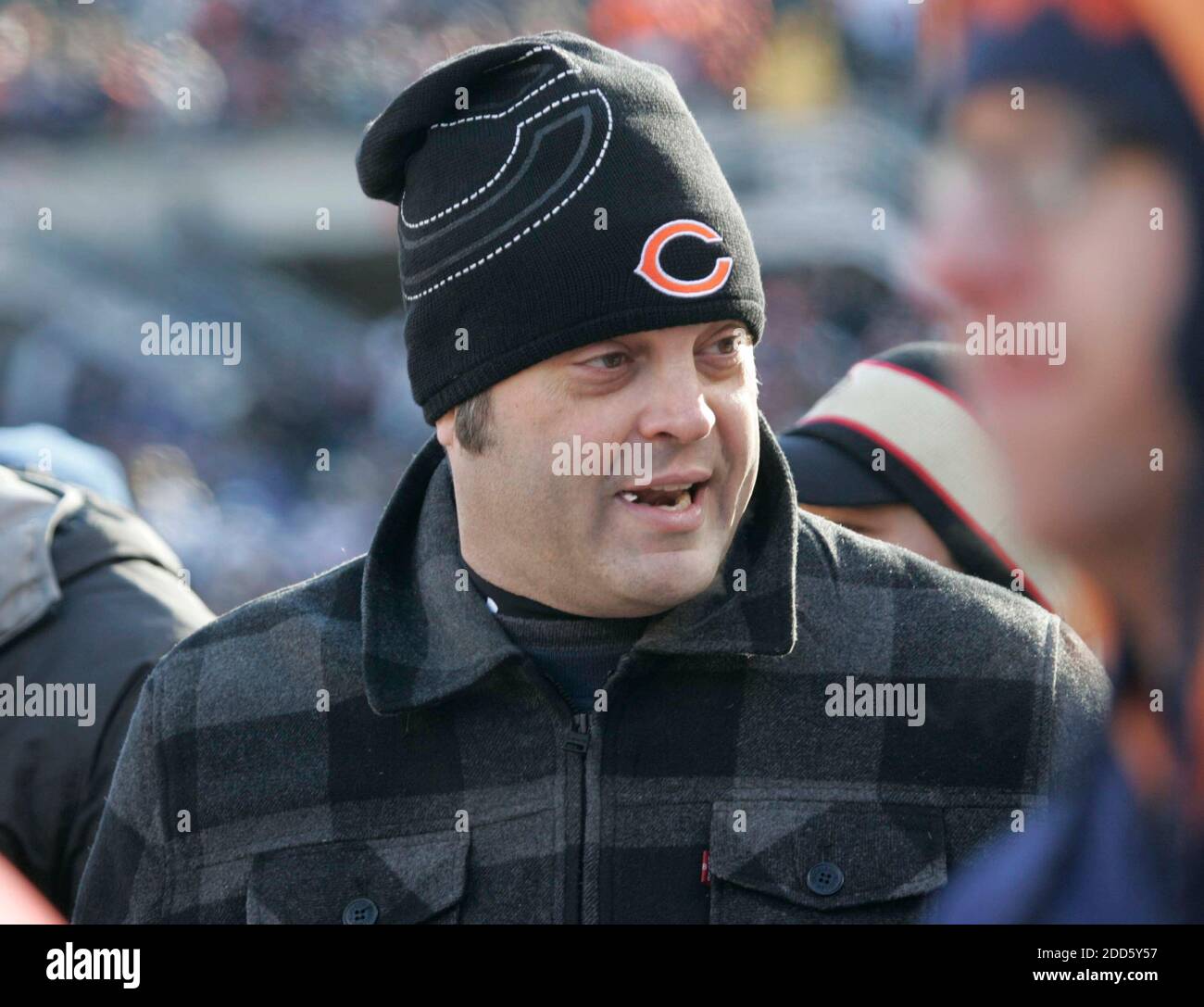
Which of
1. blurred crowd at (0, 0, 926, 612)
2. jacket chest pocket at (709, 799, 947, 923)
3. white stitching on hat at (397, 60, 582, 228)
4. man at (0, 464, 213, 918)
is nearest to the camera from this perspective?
jacket chest pocket at (709, 799, 947, 923)

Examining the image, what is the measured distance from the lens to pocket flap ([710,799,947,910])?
147 centimetres

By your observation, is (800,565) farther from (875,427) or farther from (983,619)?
(875,427)

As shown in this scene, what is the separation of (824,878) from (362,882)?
17.6 inches

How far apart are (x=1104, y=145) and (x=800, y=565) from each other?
122 cm

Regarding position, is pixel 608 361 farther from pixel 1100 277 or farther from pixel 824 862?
pixel 1100 277

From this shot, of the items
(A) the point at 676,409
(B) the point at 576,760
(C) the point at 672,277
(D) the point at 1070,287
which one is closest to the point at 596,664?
(B) the point at 576,760

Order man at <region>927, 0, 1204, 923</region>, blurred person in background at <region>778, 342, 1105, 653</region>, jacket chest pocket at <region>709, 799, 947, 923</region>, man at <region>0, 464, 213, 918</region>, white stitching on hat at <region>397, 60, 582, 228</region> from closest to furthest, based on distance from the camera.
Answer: man at <region>927, 0, 1204, 923</region>, jacket chest pocket at <region>709, 799, 947, 923</region>, white stitching on hat at <region>397, 60, 582, 228</region>, man at <region>0, 464, 213, 918</region>, blurred person in background at <region>778, 342, 1105, 653</region>

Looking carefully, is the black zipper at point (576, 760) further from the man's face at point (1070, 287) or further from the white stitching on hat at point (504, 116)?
the man's face at point (1070, 287)

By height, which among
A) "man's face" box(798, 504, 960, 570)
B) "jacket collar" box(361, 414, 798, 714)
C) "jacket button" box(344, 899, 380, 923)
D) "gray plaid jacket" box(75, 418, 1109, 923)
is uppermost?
"man's face" box(798, 504, 960, 570)

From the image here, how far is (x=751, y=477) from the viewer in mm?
1572

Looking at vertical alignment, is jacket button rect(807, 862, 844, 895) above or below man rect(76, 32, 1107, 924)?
below

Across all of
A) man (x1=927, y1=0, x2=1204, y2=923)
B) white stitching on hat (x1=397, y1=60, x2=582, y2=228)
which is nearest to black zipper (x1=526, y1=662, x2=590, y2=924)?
white stitching on hat (x1=397, y1=60, x2=582, y2=228)

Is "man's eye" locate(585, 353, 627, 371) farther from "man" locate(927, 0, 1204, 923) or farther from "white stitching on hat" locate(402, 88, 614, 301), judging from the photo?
"man" locate(927, 0, 1204, 923)
